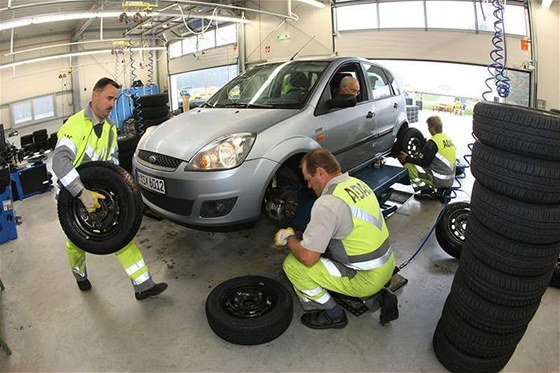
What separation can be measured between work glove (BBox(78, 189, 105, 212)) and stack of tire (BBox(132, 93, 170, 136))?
10.8 ft

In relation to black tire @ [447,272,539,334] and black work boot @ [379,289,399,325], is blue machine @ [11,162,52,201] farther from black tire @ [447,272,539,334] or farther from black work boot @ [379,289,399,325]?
black tire @ [447,272,539,334]

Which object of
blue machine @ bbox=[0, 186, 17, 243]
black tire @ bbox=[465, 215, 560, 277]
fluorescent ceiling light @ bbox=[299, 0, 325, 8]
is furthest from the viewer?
fluorescent ceiling light @ bbox=[299, 0, 325, 8]

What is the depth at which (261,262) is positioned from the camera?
115 inches

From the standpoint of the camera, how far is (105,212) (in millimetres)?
2297

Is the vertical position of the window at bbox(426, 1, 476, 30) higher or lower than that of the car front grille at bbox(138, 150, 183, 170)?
higher

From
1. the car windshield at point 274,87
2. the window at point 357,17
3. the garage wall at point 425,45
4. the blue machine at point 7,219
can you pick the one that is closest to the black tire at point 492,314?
the car windshield at point 274,87

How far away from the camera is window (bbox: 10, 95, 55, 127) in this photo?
1386cm

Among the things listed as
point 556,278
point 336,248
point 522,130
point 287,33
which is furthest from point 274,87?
point 287,33

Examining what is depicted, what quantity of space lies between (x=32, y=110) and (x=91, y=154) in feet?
50.6

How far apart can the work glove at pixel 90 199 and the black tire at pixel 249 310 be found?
0.91m

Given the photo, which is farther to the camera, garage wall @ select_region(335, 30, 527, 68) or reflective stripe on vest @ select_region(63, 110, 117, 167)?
garage wall @ select_region(335, 30, 527, 68)

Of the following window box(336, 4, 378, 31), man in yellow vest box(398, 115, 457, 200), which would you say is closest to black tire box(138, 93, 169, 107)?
man in yellow vest box(398, 115, 457, 200)

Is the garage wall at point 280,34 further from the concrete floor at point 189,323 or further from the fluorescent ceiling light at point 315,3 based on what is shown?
the concrete floor at point 189,323

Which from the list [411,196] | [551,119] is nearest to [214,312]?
[551,119]
